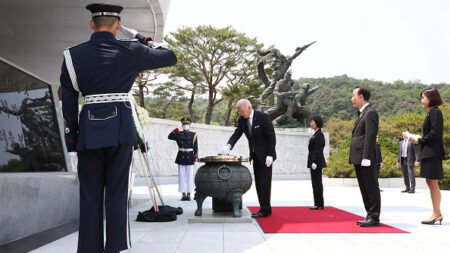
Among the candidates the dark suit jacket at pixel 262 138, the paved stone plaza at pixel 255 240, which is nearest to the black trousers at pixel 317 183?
the dark suit jacket at pixel 262 138

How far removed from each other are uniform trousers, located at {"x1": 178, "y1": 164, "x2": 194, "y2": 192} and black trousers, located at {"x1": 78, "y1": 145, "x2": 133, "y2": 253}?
19.2 ft

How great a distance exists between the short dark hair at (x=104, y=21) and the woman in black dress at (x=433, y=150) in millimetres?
4498

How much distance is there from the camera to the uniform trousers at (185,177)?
28.0 feet

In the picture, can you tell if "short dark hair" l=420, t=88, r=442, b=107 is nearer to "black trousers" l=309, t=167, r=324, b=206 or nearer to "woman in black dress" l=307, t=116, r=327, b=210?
"woman in black dress" l=307, t=116, r=327, b=210

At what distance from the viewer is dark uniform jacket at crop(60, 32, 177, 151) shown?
2.64m

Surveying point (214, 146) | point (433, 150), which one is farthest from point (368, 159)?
point (214, 146)

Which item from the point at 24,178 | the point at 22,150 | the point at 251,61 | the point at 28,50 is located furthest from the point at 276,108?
the point at 24,178

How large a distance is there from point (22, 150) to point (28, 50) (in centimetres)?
269

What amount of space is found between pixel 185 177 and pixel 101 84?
6.16 m

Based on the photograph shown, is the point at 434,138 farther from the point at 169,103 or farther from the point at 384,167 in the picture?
the point at 169,103

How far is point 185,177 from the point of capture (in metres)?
8.66

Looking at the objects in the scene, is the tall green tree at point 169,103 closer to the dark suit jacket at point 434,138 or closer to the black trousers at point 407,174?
the black trousers at point 407,174

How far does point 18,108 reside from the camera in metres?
6.07

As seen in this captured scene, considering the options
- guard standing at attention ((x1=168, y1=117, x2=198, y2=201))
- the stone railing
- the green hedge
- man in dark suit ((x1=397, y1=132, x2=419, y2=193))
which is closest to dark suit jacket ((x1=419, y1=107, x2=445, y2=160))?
guard standing at attention ((x1=168, y1=117, x2=198, y2=201))
